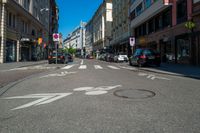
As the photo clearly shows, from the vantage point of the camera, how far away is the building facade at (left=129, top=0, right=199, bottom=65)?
19250mm

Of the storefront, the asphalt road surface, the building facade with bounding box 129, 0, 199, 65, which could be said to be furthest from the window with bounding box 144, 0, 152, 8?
the asphalt road surface

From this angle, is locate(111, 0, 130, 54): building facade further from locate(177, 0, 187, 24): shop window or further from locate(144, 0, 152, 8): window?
locate(177, 0, 187, 24): shop window

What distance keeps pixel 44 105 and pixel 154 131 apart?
263cm

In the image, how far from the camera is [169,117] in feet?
11.9

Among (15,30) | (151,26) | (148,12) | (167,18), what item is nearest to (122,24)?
(151,26)

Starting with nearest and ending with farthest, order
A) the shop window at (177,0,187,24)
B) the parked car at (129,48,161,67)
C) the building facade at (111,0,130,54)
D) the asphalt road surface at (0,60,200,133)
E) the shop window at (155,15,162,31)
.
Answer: the asphalt road surface at (0,60,200,133) → the parked car at (129,48,161,67) → the shop window at (177,0,187,24) → the shop window at (155,15,162,31) → the building facade at (111,0,130,54)

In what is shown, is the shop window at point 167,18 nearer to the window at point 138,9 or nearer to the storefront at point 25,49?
the window at point 138,9

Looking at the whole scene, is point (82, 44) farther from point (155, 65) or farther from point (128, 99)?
point (128, 99)

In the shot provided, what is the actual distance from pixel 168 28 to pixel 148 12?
291 inches

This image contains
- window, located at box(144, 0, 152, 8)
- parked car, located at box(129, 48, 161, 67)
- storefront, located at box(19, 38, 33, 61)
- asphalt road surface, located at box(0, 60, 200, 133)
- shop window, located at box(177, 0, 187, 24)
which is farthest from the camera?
storefront, located at box(19, 38, 33, 61)

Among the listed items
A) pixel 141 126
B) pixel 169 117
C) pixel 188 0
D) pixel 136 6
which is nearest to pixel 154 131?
pixel 141 126

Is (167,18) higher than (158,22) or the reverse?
the reverse

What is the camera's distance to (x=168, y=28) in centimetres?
2342

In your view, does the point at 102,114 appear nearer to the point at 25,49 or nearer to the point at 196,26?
the point at 196,26
